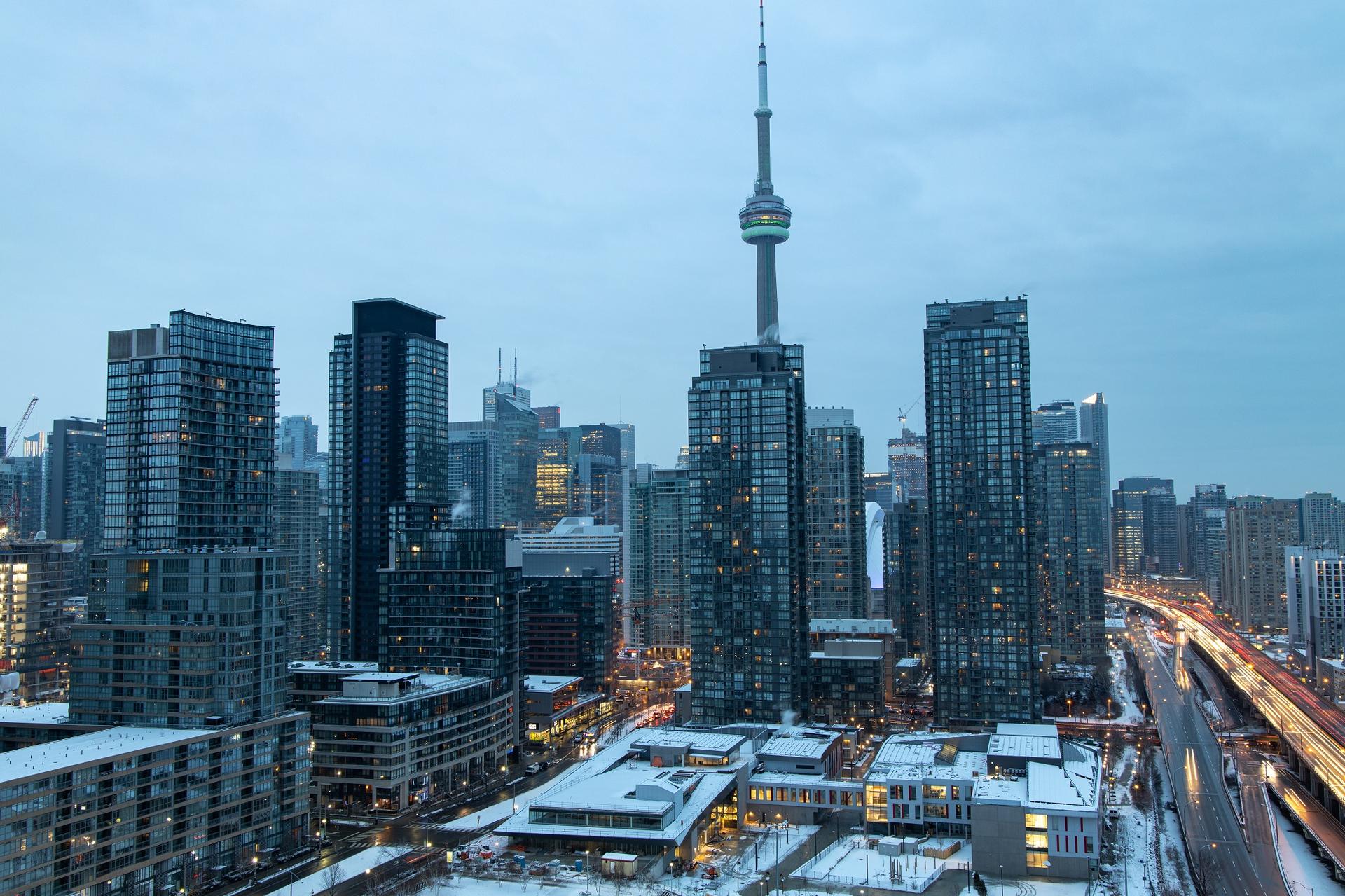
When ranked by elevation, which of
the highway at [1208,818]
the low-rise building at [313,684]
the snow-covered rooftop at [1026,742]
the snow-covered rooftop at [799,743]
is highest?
the low-rise building at [313,684]

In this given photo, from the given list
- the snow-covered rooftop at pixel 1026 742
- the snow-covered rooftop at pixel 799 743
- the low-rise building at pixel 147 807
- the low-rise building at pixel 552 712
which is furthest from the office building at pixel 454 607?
the snow-covered rooftop at pixel 1026 742

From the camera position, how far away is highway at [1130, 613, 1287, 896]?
106812 mm

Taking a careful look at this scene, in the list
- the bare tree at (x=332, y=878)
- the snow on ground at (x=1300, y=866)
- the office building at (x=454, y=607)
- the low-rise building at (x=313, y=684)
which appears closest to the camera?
the bare tree at (x=332, y=878)

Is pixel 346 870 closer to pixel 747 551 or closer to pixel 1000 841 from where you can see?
pixel 1000 841

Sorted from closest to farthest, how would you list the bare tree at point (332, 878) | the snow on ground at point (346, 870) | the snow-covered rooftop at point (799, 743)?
the bare tree at point (332, 878) < the snow on ground at point (346, 870) < the snow-covered rooftop at point (799, 743)

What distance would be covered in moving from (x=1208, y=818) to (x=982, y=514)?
58307mm

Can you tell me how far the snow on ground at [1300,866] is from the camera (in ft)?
347

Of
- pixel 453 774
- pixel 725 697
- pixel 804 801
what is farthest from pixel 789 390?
pixel 453 774

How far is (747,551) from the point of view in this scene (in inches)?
6565

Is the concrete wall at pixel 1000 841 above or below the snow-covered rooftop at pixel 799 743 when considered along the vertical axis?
below

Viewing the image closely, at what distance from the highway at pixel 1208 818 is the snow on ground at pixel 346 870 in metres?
81.6

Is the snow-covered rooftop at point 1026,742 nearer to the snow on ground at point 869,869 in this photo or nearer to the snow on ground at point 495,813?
the snow on ground at point 869,869

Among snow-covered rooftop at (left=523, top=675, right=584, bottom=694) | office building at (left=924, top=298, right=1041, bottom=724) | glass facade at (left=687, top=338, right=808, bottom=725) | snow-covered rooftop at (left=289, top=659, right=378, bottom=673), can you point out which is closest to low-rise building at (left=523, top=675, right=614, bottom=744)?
snow-covered rooftop at (left=523, top=675, right=584, bottom=694)

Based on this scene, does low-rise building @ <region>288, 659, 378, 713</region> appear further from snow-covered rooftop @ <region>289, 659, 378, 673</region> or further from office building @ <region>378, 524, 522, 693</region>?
office building @ <region>378, 524, 522, 693</region>
